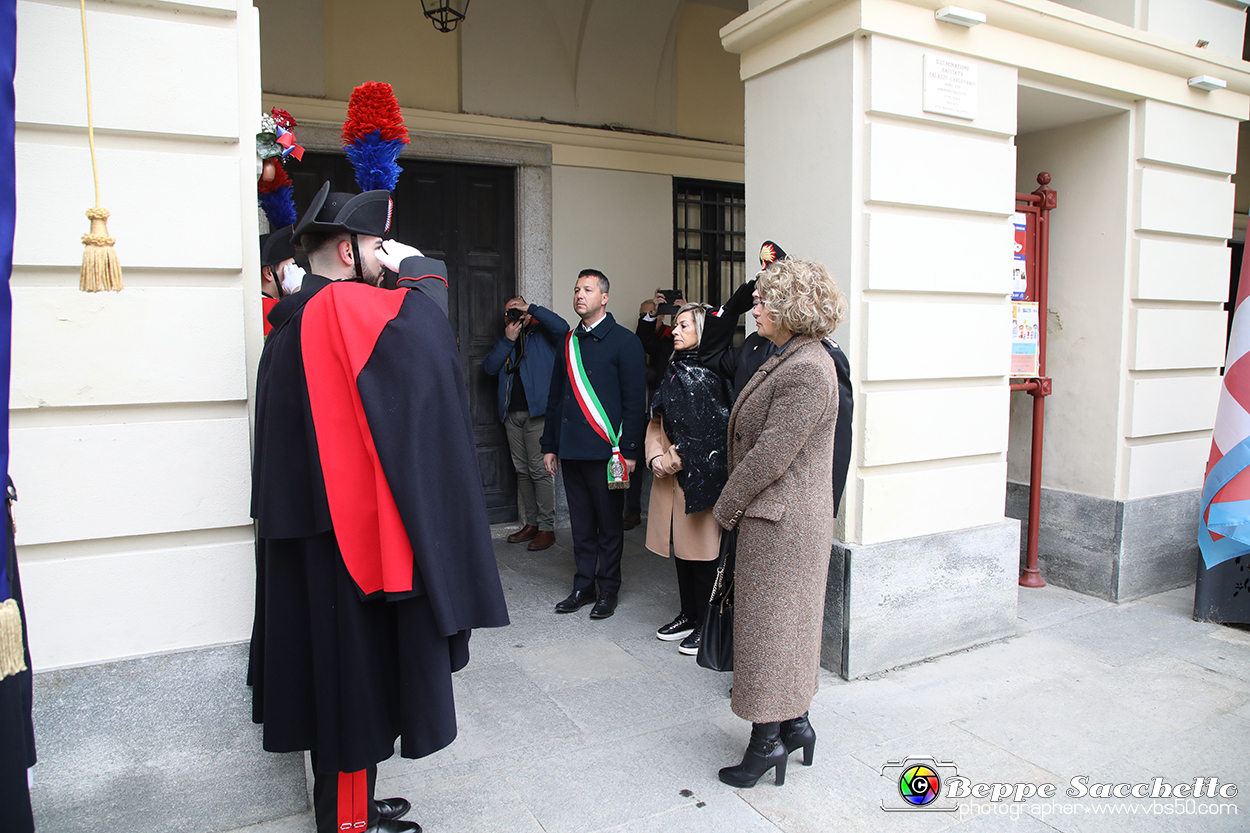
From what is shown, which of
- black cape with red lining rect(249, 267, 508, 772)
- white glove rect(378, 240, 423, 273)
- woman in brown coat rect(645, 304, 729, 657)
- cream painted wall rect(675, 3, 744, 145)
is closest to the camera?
black cape with red lining rect(249, 267, 508, 772)

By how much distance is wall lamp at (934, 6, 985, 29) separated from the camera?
13.0ft

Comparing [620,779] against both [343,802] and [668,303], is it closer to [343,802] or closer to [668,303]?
[343,802]

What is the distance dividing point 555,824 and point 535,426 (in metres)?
3.90

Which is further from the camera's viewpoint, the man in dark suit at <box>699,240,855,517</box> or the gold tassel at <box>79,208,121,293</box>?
the man in dark suit at <box>699,240,855,517</box>

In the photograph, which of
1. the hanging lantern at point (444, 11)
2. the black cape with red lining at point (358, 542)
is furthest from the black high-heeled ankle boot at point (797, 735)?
the hanging lantern at point (444, 11)

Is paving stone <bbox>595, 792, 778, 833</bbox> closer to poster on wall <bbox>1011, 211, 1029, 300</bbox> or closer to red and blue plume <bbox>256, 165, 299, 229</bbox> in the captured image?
red and blue plume <bbox>256, 165, 299, 229</bbox>

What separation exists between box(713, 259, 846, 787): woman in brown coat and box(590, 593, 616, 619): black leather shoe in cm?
184

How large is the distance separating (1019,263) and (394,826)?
4665mm

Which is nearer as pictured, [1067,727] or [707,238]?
[1067,727]

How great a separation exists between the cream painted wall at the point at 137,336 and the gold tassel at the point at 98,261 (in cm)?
58

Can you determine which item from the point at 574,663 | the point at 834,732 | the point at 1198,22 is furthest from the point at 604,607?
the point at 1198,22

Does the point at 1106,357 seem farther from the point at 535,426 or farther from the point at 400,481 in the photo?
the point at 400,481

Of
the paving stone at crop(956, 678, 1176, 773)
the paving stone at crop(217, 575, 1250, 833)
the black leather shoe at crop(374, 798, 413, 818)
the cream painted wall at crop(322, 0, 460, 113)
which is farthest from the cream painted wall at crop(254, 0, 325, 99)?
the paving stone at crop(956, 678, 1176, 773)

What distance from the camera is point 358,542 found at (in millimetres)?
2285
